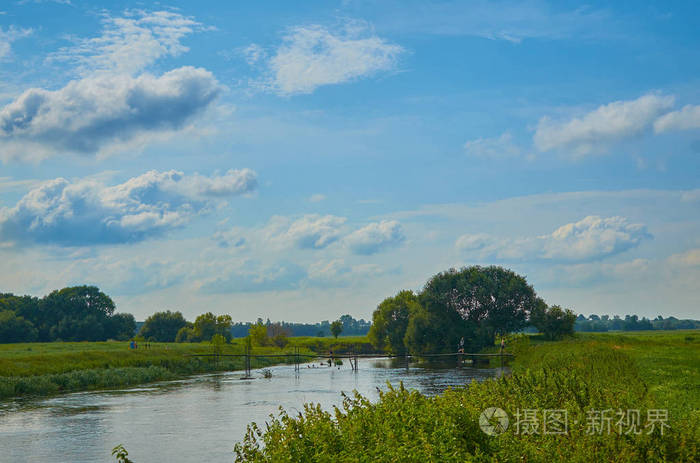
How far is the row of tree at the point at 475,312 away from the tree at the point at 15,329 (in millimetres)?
61960

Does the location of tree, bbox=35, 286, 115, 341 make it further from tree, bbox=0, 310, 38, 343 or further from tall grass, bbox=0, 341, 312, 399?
tall grass, bbox=0, 341, 312, 399

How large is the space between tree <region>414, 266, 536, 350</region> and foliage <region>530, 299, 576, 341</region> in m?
1.87

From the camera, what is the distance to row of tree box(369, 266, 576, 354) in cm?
7700

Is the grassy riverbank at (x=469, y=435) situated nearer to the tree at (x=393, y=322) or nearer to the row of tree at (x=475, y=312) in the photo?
the row of tree at (x=475, y=312)

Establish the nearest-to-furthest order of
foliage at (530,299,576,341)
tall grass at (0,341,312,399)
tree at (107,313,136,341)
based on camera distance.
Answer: tall grass at (0,341,312,399)
foliage at (530,299,576,341)
tree at (107,313,136,341)

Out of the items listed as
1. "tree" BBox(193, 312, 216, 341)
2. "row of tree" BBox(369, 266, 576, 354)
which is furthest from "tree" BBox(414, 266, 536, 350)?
"tree" BBox(193, 312, 216, 341)

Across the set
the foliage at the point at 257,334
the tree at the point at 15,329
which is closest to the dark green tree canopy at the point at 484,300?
the foliage at the point at 257,334

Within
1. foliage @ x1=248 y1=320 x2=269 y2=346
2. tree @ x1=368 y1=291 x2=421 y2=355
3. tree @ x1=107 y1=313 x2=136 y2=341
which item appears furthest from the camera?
tree @ x1=107 y1=313 x2=136 y2=341

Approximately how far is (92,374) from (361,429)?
43327 millimetres

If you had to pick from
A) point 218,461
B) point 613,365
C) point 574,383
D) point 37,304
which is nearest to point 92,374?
point 218,461

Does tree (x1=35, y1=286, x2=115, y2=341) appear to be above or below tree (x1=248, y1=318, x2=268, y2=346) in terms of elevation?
above

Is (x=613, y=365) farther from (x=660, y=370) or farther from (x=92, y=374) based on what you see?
Result: (x=92, y=374)

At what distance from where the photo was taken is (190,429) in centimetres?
2602

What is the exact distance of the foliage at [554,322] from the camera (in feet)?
251
